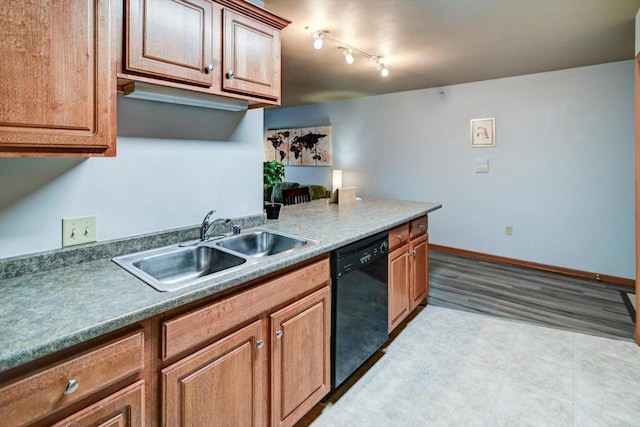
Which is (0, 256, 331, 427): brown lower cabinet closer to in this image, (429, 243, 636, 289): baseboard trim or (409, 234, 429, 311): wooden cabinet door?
(409, 234, 429, 311): wooden cabinet door

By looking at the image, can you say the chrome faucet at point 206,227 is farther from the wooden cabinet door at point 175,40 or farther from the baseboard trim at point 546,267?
the baseboard trim at point 546,267

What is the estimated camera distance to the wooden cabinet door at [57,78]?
3.14 feet

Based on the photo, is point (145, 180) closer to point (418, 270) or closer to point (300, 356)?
point (300, 356)

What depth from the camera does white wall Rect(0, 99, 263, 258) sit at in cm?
128

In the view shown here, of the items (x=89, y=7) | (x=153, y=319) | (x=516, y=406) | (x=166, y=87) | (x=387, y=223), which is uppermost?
(x=89, y=7)

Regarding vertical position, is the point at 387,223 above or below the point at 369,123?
below

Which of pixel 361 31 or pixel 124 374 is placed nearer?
pixel 124 374

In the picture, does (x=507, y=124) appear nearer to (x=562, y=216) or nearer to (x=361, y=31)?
(x=562, y=216)

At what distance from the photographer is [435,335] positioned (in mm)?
2596

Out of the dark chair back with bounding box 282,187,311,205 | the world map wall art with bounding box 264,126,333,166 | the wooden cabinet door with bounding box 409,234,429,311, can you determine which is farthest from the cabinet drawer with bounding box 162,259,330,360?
the world map wall art with bounding box 264,126,333,166

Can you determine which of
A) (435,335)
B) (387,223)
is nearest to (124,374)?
(387,223)

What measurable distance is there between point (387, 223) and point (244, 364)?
125cm

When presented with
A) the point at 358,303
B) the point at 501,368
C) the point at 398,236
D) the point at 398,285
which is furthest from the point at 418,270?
the point at 358,303

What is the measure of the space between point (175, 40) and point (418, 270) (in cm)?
228
